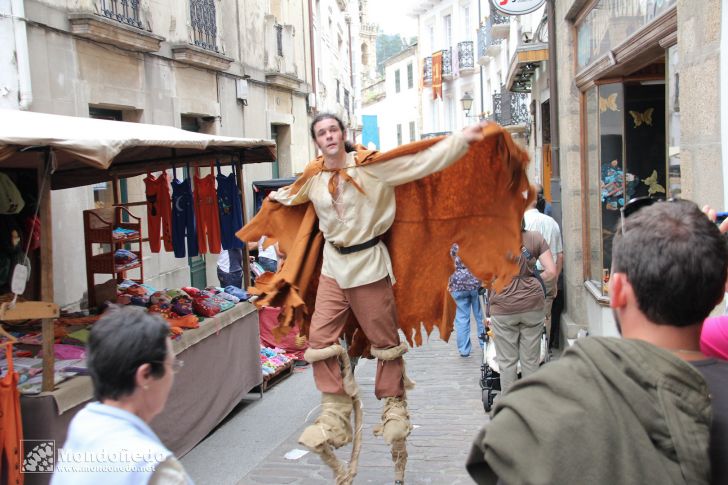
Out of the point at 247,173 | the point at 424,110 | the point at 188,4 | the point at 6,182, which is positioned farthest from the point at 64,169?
the point at 424,110

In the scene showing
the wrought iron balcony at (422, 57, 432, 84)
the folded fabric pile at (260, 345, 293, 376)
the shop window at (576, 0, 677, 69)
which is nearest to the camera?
the shop window at (576, 0, 677, 69)

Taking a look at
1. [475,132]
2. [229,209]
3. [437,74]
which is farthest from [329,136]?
[437,74]

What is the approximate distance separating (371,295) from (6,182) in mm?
3112

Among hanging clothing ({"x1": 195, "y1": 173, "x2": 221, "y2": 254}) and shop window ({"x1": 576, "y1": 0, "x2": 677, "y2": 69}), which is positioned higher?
shop window ({"x1": 576, "y1": 0, "x2": 677, "y2": 69})

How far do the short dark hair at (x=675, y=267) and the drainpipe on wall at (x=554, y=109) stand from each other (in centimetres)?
815

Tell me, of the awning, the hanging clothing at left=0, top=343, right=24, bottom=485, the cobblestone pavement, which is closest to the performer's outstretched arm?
the cobblestone pavement

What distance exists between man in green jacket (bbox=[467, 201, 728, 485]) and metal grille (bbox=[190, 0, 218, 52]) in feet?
39.4

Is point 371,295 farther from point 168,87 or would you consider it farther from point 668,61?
point 168,87

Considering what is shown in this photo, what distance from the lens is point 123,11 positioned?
1029cm

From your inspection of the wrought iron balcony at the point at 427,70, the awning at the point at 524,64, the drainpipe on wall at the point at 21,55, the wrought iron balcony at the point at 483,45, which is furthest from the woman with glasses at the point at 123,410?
the wrought iron balcony at the point at 427,70

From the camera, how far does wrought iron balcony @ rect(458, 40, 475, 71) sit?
35.9 meters

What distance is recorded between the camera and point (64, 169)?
7.02 meters

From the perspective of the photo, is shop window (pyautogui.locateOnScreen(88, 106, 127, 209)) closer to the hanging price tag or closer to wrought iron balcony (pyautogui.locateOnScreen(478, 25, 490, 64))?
the hanging price tag

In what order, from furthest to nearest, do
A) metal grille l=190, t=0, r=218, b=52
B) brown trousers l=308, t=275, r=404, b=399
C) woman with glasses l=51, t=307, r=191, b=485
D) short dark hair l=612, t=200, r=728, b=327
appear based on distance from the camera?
metal grille l=190, t=0, r=218, b=52 < brown trousers l=308, t=275, r=404, b=399 < woman with glasses l=51, t=307, r=191, b=485 < short dark hair l=612, t=200, r=728, b=327
